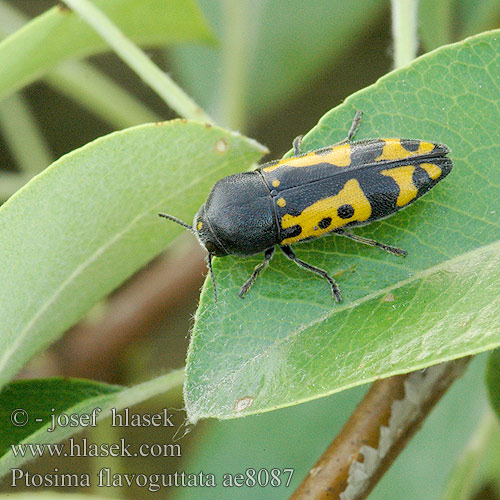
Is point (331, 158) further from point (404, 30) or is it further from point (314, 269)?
point (314, 269)

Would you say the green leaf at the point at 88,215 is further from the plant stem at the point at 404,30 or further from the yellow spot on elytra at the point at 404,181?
the plant stem at the point at 404,30

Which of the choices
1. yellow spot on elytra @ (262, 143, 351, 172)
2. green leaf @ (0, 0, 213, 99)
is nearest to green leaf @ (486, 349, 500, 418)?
yellow spot on elytra @ (262, 143, 351, 172)

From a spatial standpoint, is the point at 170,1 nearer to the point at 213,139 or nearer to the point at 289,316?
the point at 213,139

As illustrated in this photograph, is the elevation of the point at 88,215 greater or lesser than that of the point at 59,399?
greater

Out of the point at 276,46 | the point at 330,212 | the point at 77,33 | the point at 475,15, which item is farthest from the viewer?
the point at 276,46

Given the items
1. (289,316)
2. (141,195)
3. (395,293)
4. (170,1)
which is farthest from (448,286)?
(170,1)

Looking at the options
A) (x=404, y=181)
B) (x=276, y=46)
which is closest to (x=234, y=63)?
(x=276, y=46)

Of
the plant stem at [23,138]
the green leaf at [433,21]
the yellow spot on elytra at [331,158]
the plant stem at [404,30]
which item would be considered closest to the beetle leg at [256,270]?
the yellow spot on elytra at [331,158]
